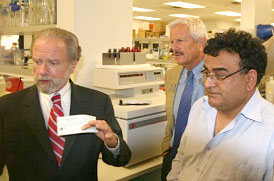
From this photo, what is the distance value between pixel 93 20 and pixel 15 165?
139 centimetres

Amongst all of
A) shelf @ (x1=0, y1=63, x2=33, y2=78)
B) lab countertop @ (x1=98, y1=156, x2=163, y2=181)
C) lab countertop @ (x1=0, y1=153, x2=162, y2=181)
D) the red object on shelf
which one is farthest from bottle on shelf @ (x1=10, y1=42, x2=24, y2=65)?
lab countertop @ (x1=98, y1=156, x2=163, y2=181)

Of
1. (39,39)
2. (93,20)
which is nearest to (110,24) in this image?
(93,20)

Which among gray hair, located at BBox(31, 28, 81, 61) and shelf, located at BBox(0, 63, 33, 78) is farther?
shelf, located at BBox(0, 63, 33, 78)

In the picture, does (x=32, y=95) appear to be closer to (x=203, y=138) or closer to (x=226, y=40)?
(x=203, y=138)

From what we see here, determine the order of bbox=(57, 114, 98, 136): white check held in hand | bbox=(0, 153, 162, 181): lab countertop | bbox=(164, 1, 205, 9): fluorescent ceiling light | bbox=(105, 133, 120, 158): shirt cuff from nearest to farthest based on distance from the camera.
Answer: bbox=(57, 114, 98, 136): white check held in hand → bbox=(105, 133, 120, 158): shirt cuff → bbox=(0, 153, 162, 181): lab countertop → bbox=(164, 1, 205, 9): fluorescent ceiling light

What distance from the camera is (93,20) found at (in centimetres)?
242

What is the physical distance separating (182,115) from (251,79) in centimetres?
65

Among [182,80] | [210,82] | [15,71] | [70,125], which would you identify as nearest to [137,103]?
[182,80]

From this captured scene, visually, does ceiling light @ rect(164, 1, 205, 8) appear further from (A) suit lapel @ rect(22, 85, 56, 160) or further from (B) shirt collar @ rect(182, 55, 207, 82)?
(A) suit lapel @ rect(22, 85, 56, 160)

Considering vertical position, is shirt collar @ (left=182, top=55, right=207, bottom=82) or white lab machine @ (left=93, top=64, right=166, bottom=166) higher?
shirt collar @ (left=182, top=55, right=207, bottom=82)

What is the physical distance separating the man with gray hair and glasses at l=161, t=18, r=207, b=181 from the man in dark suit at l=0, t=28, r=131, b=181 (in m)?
0.58

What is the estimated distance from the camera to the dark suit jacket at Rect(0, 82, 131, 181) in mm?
1356

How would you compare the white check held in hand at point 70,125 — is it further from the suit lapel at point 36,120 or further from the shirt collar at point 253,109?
the shirt collar at point 253,109

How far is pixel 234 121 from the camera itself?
4.32 ft
